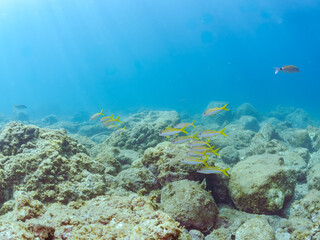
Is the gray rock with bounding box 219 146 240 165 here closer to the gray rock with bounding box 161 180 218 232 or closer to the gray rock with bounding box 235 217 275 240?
the gray rock with bounding box 161 180 218 232

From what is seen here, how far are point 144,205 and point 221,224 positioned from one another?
2.22 m

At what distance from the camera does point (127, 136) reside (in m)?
9.44

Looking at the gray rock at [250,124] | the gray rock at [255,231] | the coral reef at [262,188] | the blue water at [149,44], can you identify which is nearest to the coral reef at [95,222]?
the gray rock at [255,231]

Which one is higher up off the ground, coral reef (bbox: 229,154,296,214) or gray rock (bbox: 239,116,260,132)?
gray rock (bbox: 239,116,260,132)

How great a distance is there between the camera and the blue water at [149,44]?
11181 cm

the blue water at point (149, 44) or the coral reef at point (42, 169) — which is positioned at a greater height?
the blue water at point (149, 44)

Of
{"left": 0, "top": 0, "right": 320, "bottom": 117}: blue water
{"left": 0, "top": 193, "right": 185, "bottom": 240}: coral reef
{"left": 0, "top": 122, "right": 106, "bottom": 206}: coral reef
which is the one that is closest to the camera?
{"left": 0, "top": 193, "right": 185, "bottom": 240}: coral reef

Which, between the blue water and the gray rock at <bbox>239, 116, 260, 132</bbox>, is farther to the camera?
the blue water

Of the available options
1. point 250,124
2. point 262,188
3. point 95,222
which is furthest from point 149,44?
point 95,222

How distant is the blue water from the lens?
112 meters

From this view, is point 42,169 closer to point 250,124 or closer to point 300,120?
point 250,124

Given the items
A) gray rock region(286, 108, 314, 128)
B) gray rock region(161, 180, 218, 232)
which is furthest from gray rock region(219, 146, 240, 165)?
gray rock region(286, 108, 314, 128)

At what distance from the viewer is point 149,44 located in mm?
184125

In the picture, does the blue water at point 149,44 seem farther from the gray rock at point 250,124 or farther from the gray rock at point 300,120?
the gray rock at point 250,124
